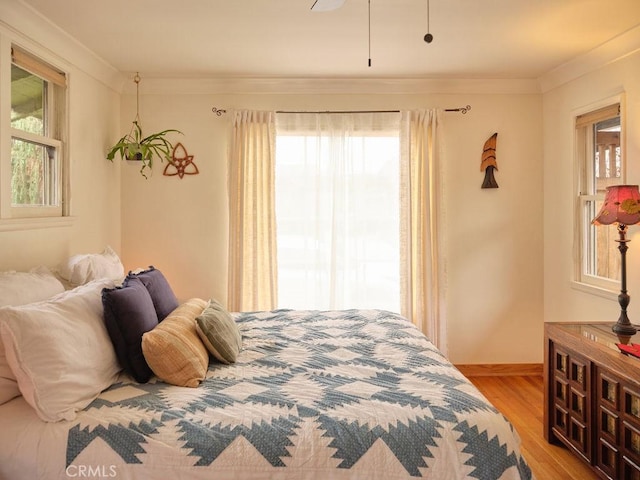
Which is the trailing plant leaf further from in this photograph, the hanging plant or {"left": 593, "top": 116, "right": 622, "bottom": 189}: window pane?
{"left": 593, "top": 116, "right": 622, "bottom": 189}: window pane

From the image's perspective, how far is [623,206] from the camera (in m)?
2.79

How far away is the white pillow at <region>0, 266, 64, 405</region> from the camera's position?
71.4 inches

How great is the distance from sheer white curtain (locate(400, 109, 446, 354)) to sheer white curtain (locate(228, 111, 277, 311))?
114 centimetres

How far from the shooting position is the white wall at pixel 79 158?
9.26 ft

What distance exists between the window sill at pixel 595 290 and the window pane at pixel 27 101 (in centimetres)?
398

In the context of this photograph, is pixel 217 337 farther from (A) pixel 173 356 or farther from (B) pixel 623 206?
(B) pixel 623 206

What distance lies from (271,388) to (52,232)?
2039mm

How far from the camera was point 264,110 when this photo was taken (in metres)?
4.30

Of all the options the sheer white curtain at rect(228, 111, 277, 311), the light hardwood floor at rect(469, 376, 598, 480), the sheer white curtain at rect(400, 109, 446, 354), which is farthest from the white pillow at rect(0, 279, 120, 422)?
the sheer white curtain at rect(400, 109, 446, 354)

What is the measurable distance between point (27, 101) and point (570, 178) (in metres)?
3.93

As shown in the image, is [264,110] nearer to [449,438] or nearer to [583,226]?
[583,226]

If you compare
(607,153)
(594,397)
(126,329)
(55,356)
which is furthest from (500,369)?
(55,356)

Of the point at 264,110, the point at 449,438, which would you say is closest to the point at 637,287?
the point at 449,438

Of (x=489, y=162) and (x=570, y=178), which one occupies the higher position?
(x=489, y=162)
